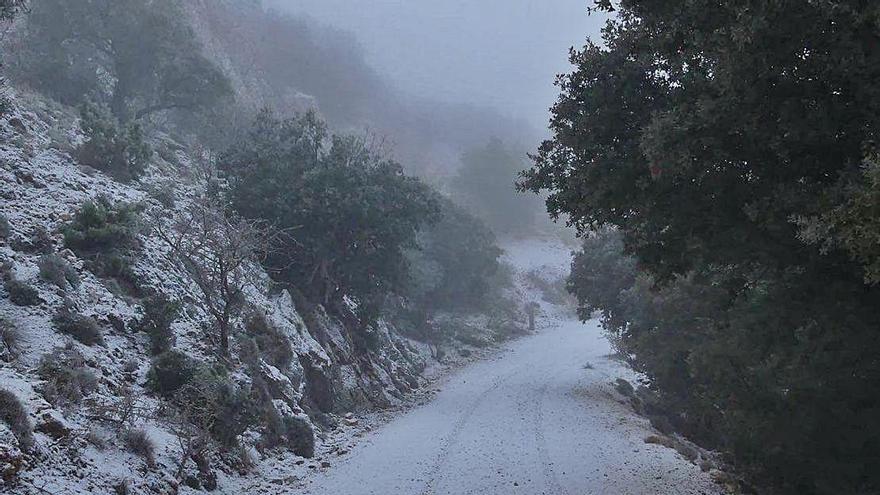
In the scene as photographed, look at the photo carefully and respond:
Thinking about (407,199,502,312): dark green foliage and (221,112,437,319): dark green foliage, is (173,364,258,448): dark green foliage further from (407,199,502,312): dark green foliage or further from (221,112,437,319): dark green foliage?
(407,199,502,312): dark green foliage

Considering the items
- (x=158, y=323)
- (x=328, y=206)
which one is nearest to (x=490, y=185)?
(x=328, y=206)

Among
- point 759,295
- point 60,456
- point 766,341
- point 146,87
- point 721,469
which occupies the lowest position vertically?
point 721,469

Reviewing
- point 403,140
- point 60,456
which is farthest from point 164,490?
point 403,140

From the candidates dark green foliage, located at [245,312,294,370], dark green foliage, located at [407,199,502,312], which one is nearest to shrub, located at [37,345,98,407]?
dark green foliage, located at [245,312,294,370]

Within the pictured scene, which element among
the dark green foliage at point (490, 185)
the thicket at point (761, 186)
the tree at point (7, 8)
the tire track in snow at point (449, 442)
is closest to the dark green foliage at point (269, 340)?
the tire track in snow at point (449, 442)

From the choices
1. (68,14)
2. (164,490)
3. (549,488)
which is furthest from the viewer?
(68,14)

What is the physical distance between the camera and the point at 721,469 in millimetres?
15055

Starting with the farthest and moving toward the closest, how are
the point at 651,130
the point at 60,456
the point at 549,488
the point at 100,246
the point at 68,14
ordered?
the point at 68,14 → the point at 100,246 → the point at 549,488 → the point at 60,456 → the point at 651,130

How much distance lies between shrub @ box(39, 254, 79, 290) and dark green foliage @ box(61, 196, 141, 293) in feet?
3.38

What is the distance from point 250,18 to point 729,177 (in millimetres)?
81957

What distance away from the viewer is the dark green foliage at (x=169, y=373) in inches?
533

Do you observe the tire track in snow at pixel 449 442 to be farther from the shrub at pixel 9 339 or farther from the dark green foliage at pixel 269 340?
the shrub at pixel 9 339

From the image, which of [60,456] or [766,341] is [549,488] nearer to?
[766,341]

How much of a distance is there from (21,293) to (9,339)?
6.69 ft
